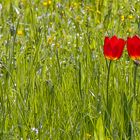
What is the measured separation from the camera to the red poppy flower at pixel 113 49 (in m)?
2.45

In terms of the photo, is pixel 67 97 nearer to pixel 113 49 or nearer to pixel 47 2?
pixel 113 49

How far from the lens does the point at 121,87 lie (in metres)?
2.74

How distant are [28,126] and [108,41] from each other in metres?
0.45

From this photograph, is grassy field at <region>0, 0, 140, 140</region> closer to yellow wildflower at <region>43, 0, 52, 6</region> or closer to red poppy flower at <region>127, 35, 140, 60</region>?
red poppy flower at <region>127, 35, 140, 60</region>

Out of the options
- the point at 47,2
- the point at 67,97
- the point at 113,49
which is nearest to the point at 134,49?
the point at 113,49

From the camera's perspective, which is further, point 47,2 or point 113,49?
point 47,2

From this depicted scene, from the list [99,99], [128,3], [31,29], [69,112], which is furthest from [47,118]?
[128,3]

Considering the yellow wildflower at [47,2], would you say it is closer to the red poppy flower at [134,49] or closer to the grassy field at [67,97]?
the grassy field at [67,97]

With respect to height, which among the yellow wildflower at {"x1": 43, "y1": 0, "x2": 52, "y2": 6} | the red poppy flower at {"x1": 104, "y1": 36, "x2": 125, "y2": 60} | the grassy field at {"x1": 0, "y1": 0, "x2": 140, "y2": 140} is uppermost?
the red poppy flower at {"x1": 104, "y1": 36, "x2": 125, "y2": 60}

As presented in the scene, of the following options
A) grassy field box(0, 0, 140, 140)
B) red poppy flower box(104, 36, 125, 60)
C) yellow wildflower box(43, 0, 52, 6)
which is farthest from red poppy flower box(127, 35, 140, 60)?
yellow wildflower box(43, 0, 52, 6)

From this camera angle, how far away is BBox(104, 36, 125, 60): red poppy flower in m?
2.45

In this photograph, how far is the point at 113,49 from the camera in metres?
2.46

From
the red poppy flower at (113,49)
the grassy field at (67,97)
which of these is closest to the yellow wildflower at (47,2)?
the grassy field at (67,97)

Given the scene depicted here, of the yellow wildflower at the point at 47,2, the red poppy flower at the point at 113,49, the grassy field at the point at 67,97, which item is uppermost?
the red poppy flower at the point at 113,49
